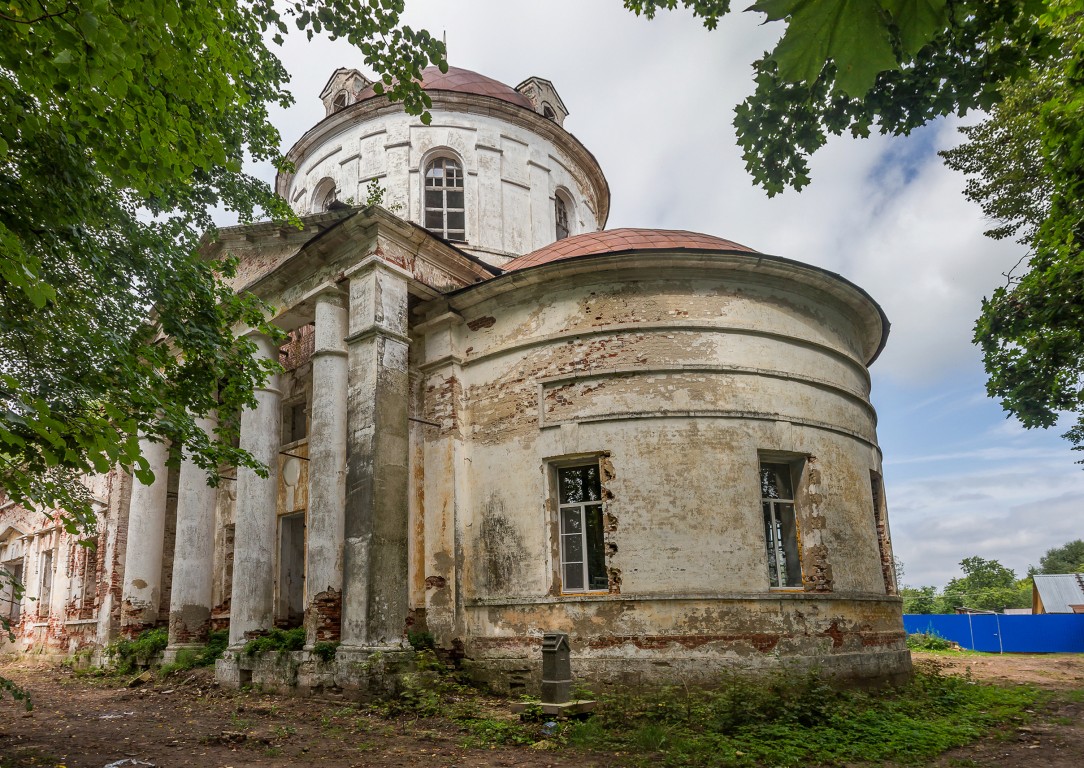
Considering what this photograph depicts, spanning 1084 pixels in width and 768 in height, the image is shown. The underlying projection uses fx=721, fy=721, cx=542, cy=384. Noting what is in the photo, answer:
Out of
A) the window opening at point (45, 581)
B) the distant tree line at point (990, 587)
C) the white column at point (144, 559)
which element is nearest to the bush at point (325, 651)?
the white column at point (144, 559)

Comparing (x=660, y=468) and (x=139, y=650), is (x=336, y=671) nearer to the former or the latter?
(x=660, y=468)

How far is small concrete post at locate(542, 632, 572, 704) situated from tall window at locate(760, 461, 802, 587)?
3.35 metres

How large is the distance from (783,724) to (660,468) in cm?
355

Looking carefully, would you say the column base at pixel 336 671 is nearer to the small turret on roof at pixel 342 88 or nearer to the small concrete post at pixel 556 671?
the small concrete post at pixel 556 671

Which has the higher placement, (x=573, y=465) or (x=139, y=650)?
(x=573, y=465)

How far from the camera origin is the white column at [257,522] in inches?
482

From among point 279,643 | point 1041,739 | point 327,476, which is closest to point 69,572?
point 279,643

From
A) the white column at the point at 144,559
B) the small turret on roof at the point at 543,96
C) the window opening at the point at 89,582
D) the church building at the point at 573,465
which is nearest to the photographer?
the church building at the point at 573,465

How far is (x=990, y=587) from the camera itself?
63156 millimetres

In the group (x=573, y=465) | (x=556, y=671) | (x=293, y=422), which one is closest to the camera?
(x=556, y=671)

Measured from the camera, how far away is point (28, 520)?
25.1m

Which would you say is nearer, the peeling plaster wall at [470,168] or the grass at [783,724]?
the grass at [783,724]

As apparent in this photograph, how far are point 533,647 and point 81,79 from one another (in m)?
8.65

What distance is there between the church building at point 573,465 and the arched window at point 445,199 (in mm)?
4155
